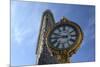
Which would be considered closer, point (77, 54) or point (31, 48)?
point (31, 48)

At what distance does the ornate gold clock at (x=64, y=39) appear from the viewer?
2066 millimetres

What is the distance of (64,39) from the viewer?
2.10 meters

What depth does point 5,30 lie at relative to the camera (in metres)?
1.92

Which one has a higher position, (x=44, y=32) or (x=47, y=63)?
(x=44, y=32)

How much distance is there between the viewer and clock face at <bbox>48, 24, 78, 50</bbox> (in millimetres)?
2066

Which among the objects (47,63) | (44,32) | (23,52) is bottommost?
(47,63)

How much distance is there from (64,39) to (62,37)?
0.10ft

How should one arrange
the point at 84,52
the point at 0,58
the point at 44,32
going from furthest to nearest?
1. the point at 84,52
2. the point at 44,32
3. the point at 0,58

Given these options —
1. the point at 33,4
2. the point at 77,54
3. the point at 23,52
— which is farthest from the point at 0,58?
the point at 77,54

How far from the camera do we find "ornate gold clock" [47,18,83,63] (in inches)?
81.4

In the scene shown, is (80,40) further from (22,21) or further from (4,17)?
(4,17)

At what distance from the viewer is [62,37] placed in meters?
2.09

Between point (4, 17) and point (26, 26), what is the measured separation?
24 centimetres

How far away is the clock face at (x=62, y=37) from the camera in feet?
6.78
